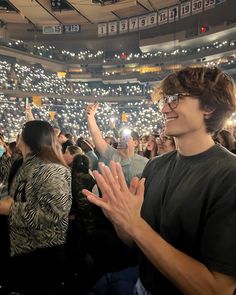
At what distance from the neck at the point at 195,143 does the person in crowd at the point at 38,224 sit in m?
1.44

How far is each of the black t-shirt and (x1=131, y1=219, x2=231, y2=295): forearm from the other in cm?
5

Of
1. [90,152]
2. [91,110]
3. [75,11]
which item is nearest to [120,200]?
[91,110]

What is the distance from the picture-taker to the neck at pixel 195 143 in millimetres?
1617

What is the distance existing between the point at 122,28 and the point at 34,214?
38262 millimetres

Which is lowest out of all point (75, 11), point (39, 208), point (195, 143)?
point (39, 208)

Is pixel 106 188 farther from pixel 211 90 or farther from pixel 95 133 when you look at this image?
pixel 95 133

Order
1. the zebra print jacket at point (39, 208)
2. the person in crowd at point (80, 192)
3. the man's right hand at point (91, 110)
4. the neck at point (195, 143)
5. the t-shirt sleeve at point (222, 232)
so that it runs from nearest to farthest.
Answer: the t-shirt sleeve at point (222, 232), the neck at point (195, 143), the zebra print jacket at point (39, 208), the person in crowd at point (80, 192), the man's right hand at point (91, 110)

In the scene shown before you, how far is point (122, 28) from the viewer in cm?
3834

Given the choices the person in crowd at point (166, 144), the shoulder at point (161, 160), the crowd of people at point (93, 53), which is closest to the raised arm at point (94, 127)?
the person in crowd at point (166, 144)

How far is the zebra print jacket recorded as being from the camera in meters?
2.74

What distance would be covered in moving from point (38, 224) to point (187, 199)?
1632mm

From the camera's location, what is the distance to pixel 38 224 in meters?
2.73

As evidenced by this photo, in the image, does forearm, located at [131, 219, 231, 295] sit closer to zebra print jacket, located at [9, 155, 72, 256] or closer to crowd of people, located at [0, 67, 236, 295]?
crowd of people, located at [0, 67, 236, 295]

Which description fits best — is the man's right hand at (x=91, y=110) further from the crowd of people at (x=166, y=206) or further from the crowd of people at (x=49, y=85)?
the crowd of people at (x=49, y=85)
